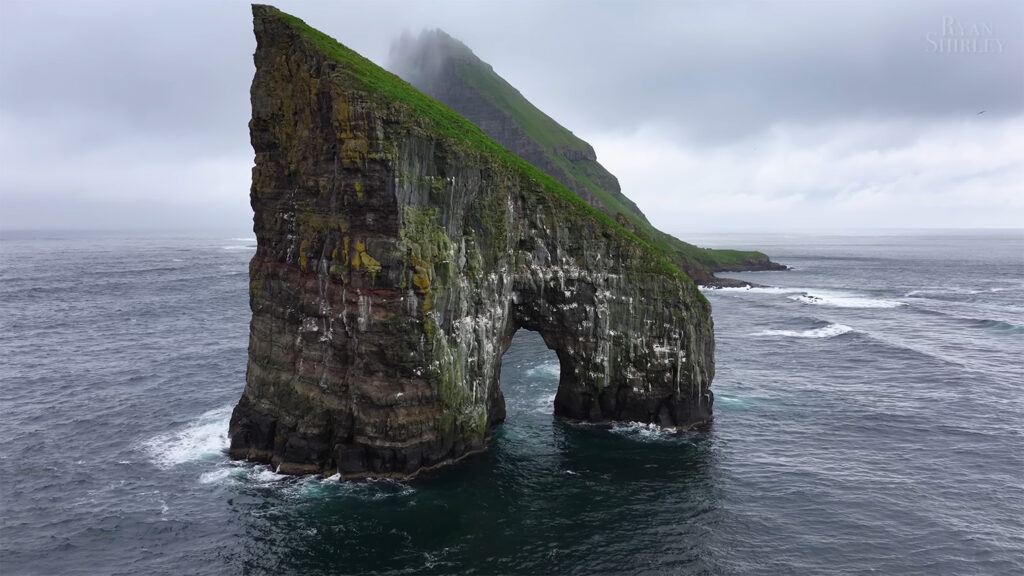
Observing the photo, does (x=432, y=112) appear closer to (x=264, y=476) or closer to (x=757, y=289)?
(x=264, y=476)

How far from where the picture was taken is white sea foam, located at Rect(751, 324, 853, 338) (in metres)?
87.6

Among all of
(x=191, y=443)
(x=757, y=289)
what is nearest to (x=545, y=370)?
(x=191, y=443)

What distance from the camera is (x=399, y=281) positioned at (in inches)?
1555

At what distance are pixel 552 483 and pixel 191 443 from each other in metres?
28.1

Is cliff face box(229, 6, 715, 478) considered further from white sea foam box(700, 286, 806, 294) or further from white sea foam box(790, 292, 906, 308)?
white sea foam box(700, 286, 806, 294)

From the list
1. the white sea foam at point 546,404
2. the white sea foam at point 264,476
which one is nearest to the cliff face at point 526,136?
the white sea foam at point 546,404

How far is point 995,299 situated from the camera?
402ft

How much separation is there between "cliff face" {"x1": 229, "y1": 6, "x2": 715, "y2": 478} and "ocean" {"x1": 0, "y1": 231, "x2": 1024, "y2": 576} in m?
3.87

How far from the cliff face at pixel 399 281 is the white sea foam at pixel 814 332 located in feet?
145

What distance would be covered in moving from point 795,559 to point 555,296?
25.5m

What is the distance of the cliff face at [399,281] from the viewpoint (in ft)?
131

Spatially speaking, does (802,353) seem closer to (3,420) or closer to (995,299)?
(995,299)

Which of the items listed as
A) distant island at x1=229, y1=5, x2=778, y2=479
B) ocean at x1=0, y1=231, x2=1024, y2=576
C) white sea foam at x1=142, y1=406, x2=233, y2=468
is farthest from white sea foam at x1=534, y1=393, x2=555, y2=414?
white sea foam at x1=142, y1=406, x2=233, y2=468

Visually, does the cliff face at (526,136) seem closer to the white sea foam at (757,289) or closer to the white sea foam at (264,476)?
the white sea foam at (757,289)
